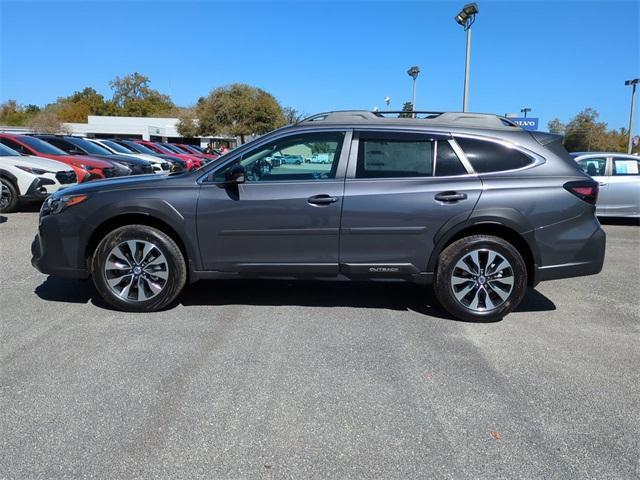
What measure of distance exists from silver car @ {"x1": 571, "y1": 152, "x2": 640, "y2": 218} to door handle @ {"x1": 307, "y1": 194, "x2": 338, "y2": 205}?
25.8 ft

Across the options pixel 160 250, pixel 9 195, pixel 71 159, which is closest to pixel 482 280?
pixel 160 250

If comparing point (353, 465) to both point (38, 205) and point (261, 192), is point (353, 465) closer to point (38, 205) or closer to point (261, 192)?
point (261, 192)

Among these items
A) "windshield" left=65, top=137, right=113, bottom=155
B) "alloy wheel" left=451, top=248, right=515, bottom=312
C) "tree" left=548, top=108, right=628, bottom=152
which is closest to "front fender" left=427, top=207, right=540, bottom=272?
"alloy wheel" left=451, top=248, right=515, bottom=312

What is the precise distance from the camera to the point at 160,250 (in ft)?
15.0

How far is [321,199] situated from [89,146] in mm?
12527

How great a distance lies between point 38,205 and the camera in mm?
11430

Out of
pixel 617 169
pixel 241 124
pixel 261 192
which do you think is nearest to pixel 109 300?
pixel 261 192

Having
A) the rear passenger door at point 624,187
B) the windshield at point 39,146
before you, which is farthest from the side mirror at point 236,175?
the windshield at point 39,146

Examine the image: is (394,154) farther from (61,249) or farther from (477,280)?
(61,249)

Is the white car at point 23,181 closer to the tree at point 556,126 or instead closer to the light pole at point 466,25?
the light pole at point 466,25

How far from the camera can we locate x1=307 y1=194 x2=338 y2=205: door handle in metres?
4.45

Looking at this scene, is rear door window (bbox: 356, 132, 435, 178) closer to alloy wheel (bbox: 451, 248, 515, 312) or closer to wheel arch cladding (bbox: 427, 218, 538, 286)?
wheel arch cladding (bbox: 427, 218, 538, 286)

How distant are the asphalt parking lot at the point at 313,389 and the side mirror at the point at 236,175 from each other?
125 cm

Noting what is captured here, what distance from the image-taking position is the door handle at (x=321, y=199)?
14.6 feet
